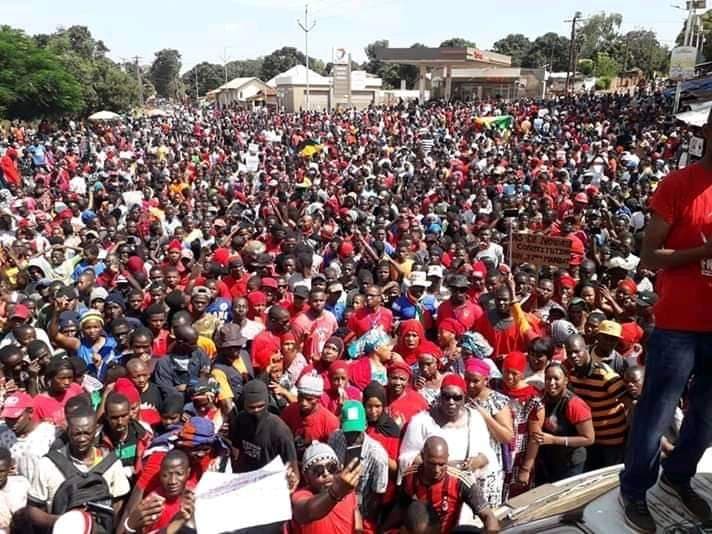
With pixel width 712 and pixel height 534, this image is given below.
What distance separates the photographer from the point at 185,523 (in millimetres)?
3191

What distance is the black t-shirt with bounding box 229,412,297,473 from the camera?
3881mm

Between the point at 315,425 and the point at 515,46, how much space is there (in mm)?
109587

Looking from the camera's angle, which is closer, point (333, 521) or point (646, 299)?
point (333, 521)

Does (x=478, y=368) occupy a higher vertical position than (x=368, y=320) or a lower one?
higher

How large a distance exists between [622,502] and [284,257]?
580cm

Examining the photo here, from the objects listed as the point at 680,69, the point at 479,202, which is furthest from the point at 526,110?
the point at 479,202

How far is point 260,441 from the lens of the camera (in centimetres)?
393

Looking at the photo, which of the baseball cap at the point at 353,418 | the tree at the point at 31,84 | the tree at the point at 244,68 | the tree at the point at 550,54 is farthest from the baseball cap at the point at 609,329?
the tree at the point at 244,68

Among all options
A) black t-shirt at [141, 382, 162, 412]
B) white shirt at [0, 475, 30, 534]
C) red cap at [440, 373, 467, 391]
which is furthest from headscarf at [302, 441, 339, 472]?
black t-shirt at [141, 382, 162, 412]

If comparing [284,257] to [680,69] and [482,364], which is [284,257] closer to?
[482,364]

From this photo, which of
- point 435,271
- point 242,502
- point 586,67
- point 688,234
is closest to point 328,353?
point 242,502

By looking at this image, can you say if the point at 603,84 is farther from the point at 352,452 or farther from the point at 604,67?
the point at 352,452

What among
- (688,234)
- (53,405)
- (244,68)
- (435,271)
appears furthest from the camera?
(244,68)

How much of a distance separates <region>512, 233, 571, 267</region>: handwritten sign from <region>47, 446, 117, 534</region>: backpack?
5047 millimetres
